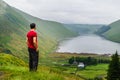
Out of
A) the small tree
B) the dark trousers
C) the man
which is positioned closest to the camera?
the man

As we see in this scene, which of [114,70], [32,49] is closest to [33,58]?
[32,49]

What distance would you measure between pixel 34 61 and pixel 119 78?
114 feet

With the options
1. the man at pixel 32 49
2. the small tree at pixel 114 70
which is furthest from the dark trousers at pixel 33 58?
the small tree at pixel 114 70

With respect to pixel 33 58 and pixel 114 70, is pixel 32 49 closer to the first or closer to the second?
pixel 33 58

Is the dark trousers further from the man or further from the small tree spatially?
the small tree

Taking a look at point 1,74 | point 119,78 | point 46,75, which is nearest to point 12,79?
point 46,75

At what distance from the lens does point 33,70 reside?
71.9 feet

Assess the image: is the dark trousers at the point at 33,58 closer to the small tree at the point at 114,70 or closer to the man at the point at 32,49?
the man at the point at 32,49

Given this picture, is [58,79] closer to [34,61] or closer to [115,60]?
[34,61]

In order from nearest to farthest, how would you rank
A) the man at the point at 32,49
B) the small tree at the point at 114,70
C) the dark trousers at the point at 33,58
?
the man at the point at 32,49
the dark trousers at the point at 33,58
the small tree at the point at 114,70

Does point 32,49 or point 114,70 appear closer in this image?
point 32,49

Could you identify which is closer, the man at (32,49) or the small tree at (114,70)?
the man at (32,49)

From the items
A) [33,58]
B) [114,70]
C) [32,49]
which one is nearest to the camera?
[32,49]

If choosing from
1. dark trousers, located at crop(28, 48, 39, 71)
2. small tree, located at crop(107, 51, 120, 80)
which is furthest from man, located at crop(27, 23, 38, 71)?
small tree, located at crop(107, 51, 120, 80)
